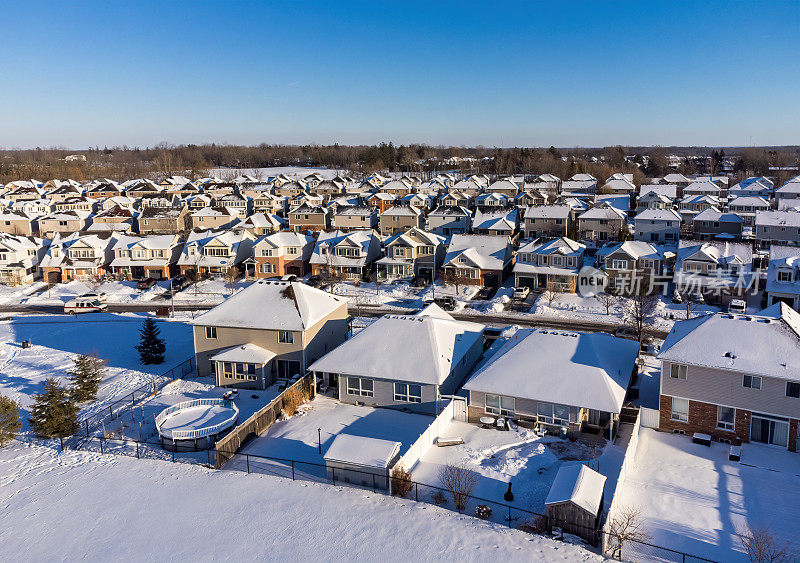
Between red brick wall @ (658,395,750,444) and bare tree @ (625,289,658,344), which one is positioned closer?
red brick wall @ (658,395,750,444)

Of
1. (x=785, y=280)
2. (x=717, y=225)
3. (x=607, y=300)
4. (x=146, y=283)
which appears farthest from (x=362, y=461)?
(x=717, y=225)

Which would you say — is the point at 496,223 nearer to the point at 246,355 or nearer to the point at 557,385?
the point at 246,355

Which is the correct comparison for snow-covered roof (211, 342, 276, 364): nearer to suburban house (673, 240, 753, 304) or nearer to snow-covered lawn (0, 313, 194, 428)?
snow-covered lawn (0, 313, 194, 428)

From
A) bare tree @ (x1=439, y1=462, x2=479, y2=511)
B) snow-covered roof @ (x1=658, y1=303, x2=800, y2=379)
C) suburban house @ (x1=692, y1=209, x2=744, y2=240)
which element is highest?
suburban house @ (x1=692, y1=209, x2=744, y2=240)

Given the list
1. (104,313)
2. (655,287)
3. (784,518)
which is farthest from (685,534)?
(104,313)

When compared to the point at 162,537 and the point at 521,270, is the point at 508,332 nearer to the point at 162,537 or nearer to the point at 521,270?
the point at 521,270

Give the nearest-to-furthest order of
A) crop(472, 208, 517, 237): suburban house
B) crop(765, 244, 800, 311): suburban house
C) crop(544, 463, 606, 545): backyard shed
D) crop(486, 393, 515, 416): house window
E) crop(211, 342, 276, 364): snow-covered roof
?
1. crop(544, 463, 606, 545): backyard shed
2. crop(486, 393, 515, 416): house window
3. crop(211, 342, 276, 364): snow-covered roof
4. crop(765, 244, 800, 311): suburban house
5. crop(472, 208, 517, 237): suburban house

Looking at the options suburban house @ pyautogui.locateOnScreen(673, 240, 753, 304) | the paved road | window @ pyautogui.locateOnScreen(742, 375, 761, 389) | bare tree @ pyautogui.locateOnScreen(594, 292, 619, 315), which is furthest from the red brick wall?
suburban house @ pyautogui.locateOnScreen(673, 240, 753, 304)
